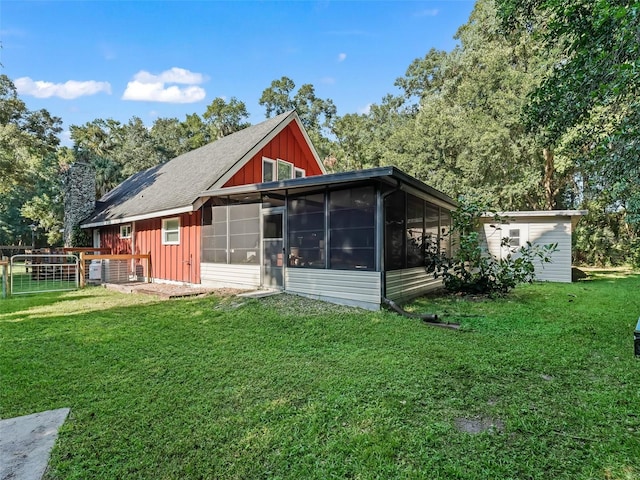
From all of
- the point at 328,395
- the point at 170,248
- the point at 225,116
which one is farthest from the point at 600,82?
the point at 225,116

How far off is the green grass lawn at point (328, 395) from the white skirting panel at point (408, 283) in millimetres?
1191

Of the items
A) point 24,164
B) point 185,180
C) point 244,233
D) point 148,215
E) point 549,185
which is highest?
point 24,164

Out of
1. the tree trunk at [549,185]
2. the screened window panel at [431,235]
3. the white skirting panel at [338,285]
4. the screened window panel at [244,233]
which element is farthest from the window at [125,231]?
the tree trunk at [549,185]

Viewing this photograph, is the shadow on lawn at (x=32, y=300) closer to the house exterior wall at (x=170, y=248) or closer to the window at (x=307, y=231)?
the house exterior wall at (x=170, y=248)

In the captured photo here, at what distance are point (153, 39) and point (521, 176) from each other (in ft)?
55.7

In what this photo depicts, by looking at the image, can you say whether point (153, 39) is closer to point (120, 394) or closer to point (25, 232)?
point (120, 394)

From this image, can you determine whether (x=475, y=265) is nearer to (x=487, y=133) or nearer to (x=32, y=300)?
(x=487, y=133)

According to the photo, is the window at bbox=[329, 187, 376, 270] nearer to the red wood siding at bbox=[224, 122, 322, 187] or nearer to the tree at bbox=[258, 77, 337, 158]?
the red wood siding at bbox=[224, 122, 322, 187]

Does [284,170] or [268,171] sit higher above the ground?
[284,170]

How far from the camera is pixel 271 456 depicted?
2086 mm

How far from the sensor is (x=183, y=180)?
11062 mm

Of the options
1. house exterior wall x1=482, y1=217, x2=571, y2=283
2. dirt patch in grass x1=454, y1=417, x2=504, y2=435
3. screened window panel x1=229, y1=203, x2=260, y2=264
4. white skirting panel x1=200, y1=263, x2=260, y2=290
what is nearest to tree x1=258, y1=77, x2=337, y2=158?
house exterior wall x1=482, y1=217, x2=571, y2=283

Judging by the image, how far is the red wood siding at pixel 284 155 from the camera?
1013 cm

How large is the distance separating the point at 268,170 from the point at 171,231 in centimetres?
368
